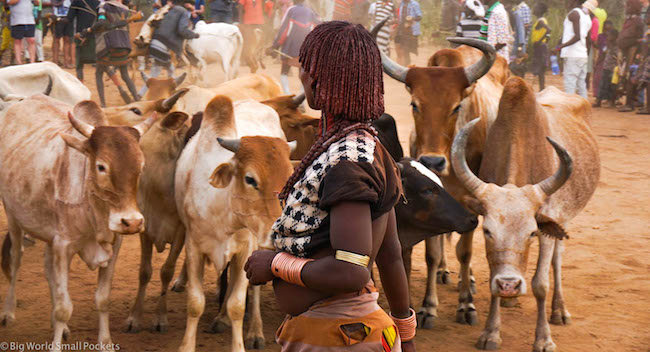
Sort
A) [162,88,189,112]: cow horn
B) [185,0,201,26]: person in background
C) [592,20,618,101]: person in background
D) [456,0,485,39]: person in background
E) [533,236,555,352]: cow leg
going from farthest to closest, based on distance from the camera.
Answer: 1. [592,20,618,101]: person in background
2. [185,0,201,26]: person in background
3. [456,0,485,39]: person in background
4. [162,88,189,112]: cow horn
5. [533,236,555,352]: cow leg

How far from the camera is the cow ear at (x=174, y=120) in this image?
5.77 metres

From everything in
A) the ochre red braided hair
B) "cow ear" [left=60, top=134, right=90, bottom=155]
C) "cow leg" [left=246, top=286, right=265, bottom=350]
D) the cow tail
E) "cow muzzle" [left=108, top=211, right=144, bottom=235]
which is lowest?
"cow leg" [left=246, top=286, right=265, bottom=350]

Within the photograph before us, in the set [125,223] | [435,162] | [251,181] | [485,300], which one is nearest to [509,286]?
[435,162]

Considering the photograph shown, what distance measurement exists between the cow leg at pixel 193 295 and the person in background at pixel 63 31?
1346 cm

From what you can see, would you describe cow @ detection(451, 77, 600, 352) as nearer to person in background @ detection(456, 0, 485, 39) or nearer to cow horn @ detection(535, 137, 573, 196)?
cow horn @ detection(535, 137, 573, 196)

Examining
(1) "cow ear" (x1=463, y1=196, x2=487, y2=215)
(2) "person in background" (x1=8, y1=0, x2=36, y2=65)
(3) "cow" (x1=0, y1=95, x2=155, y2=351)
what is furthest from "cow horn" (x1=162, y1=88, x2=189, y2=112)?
(2) "person in background" (x1=8, y1=0, x2=36, y2=65)

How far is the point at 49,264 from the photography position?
17.2 feet

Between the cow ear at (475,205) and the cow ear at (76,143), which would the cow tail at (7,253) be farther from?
the cow ear at (475,205)

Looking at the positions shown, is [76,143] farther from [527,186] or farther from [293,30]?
[293,30]

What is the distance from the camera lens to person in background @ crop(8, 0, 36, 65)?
542 inches

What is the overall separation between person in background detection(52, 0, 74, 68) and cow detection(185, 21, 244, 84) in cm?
412

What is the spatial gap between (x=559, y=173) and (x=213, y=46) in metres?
10.7

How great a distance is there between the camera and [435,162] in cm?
557

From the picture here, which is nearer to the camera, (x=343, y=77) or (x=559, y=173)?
(x=343, y=77)
